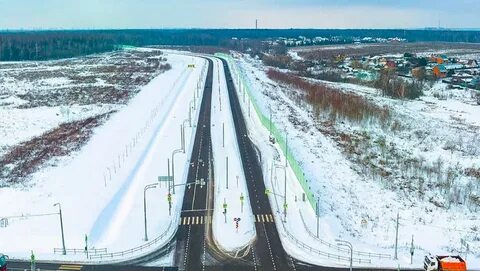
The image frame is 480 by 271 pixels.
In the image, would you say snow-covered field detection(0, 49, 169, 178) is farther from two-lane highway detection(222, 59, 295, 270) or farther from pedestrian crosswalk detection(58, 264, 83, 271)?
two-lane highway detection(222, 59, 295, 270)

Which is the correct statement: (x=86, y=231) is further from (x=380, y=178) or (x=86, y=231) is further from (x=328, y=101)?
(x=328, y=101)

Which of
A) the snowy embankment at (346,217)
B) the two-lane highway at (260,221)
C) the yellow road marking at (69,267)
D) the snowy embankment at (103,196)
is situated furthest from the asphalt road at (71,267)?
the snowy embankment at (346,217)

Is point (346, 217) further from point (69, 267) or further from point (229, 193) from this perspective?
point (69, 267)

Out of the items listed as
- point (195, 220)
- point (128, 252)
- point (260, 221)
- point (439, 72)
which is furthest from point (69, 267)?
point (439, 72)

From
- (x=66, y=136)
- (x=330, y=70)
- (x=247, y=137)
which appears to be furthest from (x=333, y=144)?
(x=330, y=70)

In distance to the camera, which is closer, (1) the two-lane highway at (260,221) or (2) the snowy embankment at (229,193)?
Result: (1) the two-lane highway at (260,221)

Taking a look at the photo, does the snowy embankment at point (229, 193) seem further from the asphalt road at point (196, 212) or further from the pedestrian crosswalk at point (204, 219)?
the asphalt road at point (196, 212)

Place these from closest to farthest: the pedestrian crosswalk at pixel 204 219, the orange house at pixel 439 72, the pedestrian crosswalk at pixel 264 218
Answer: the pedestrian crosswalk at pixel 204 219, the pedestrian crosswalk at pixel 264 218, the orange house at pixel 439 72

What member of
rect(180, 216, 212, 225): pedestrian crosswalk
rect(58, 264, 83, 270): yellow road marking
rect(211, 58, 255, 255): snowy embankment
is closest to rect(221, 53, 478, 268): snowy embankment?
rect(211, 58, 255, 255): snowy embankment
